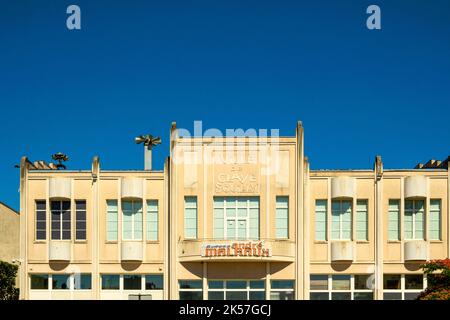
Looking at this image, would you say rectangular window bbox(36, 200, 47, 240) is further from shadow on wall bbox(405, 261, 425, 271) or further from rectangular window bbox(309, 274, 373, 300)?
shadow on wall bbox(405, 261, 425, 271)

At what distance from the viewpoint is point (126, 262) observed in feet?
133

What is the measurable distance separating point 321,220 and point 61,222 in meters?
17.1

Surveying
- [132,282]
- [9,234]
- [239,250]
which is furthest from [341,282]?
[9,234]

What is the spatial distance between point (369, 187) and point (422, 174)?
3.53 meters

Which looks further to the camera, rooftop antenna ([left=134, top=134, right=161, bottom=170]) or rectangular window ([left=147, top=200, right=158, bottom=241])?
rooftop antenna ([left=134, top=134, right=161, bottom=170])

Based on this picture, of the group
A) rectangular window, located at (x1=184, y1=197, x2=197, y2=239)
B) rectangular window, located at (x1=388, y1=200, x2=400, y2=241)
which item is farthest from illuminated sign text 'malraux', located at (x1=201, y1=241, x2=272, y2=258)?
rectangular window, located at (x1=388, y1=200, x2=400, y2=241)

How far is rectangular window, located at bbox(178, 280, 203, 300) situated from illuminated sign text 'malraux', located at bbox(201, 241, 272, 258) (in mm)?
2272

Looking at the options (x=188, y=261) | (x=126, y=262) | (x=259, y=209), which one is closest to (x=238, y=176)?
(x=259, y=209)

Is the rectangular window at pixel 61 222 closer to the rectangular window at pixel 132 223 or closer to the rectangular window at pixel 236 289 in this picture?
the rectangular window at pixel 132 223

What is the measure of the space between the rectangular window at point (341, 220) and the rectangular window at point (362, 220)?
0.51 metres

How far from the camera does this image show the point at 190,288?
39.9 metres

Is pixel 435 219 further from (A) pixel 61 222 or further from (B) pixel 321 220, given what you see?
(A) pixel 61 222

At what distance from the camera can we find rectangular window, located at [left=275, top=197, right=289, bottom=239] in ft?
131
